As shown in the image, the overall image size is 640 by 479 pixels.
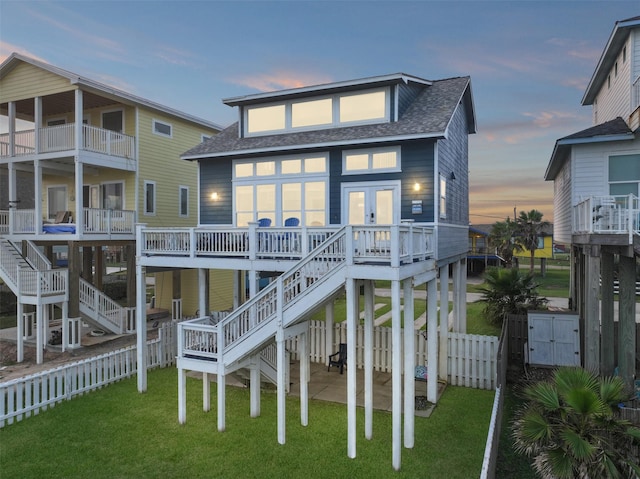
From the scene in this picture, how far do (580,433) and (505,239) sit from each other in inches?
1503

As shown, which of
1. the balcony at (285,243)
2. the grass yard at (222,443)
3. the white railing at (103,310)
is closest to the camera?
the grass yard at (222,443)

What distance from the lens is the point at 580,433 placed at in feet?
21.3

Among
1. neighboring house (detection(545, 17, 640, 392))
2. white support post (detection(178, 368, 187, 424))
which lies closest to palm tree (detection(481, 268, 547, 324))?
neighboring house (detection(545, 17, 640, 392))

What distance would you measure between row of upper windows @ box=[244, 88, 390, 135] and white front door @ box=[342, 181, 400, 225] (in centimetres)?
236

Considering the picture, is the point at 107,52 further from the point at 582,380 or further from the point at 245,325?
the point at 582,380

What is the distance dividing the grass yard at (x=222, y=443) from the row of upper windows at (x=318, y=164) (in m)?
7.04

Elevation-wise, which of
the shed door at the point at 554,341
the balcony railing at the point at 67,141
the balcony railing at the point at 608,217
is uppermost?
the balcony railing at the point at 67,141

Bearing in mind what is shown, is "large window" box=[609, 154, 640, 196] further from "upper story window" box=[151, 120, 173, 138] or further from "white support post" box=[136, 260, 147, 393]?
"upper story window" box=[151, 120, 173, 138]

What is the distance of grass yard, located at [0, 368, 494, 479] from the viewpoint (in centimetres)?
779

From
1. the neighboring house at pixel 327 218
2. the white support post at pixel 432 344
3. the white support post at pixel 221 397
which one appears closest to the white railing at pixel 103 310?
the neighboring house at pixel 327 218

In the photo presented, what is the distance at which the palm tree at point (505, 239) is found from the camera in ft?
135

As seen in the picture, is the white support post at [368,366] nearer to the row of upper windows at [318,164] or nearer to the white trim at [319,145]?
the row of upper windows at [318,164]

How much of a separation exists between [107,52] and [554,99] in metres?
27.4

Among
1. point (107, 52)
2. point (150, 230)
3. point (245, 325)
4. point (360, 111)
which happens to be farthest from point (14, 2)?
point (245, 325)
